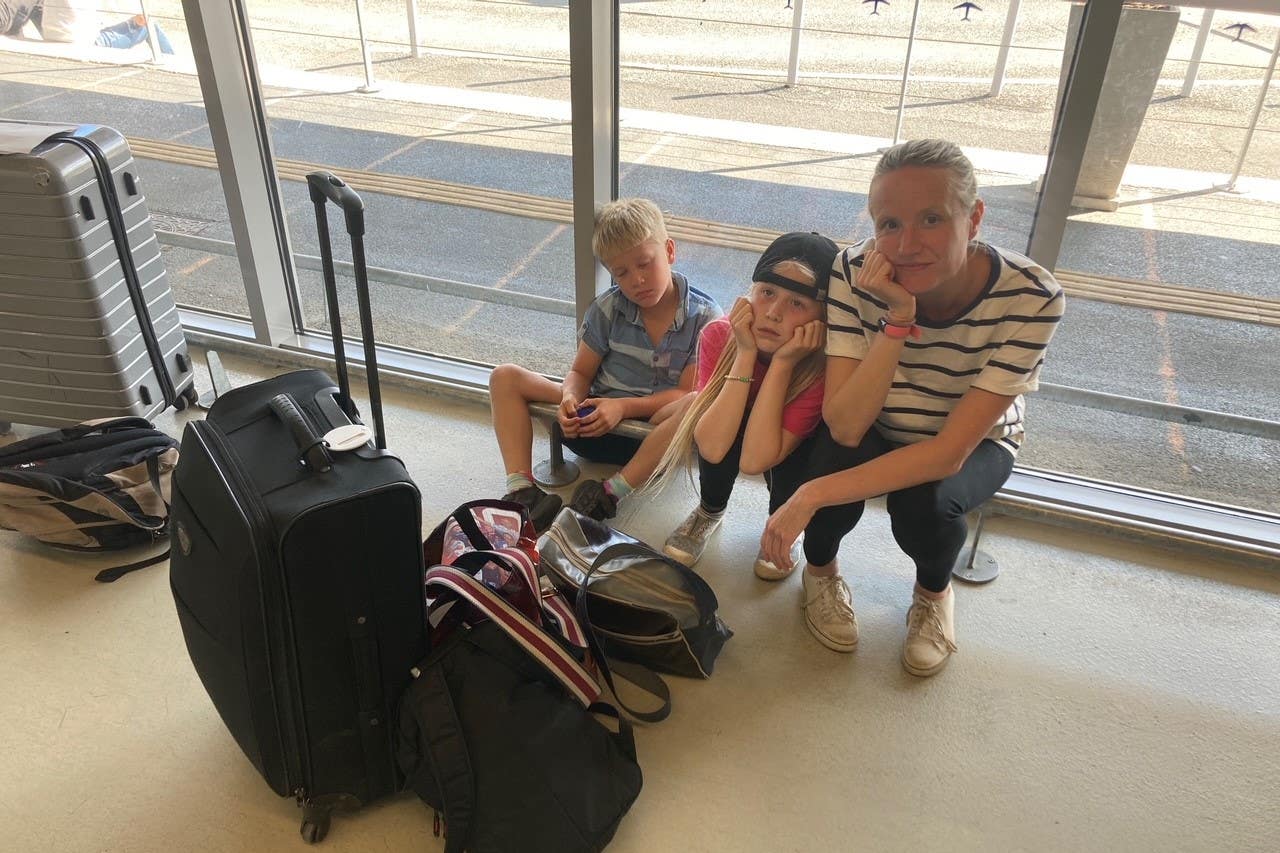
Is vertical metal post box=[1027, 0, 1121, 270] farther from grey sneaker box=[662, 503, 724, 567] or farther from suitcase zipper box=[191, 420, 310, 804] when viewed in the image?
suitcase zipper box=[191, 420, 310, 804]

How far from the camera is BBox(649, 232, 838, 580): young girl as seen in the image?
5.30 ft

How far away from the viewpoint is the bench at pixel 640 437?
6.29 ft

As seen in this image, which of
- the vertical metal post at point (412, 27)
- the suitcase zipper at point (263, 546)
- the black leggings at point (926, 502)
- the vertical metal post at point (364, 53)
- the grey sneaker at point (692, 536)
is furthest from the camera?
the vertical metal post at point (364, 53)

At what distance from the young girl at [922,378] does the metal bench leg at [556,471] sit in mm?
692

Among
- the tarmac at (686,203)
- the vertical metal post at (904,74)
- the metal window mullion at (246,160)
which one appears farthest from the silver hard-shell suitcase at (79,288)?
the vertical metal post at (904,74)

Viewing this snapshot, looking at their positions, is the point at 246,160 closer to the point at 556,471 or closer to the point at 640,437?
the point at 556,471

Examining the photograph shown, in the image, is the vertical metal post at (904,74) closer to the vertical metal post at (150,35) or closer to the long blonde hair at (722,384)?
the long blonde hair at (722,384)

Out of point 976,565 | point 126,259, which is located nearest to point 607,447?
point 976,565

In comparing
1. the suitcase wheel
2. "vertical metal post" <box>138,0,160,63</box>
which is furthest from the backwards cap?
"vertical metal post" <box>138,0,160,63</box>

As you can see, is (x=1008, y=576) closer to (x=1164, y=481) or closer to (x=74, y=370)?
(x=1164, y=481)

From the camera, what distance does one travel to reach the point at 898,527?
5.49 ft

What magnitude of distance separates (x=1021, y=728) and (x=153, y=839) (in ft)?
4.72

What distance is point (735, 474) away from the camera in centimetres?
191

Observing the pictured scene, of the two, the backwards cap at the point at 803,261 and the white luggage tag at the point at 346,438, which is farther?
the backwards cap at the point at 803,261
